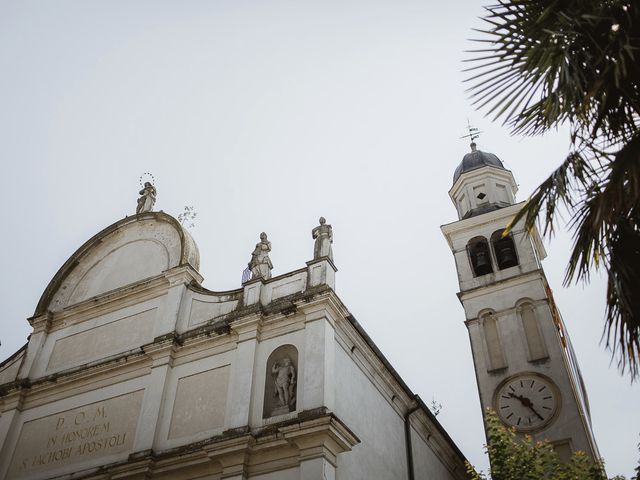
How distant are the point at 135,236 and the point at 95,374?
4661 mm

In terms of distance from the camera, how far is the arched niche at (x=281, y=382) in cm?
1268

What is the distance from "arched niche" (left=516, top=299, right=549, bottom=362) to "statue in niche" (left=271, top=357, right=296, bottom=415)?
10180 mm

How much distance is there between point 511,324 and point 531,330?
0.67 meters

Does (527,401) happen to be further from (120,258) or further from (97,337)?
(120,258)

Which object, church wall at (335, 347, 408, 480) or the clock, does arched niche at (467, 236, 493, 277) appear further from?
church wall at (335, 347, 408, 480)

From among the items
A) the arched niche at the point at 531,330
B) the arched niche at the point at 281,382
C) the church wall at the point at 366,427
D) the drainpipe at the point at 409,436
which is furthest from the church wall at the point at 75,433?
the arched niche at the point at 531,330

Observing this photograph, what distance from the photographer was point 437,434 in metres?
19.4

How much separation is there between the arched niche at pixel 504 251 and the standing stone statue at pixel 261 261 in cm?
1102

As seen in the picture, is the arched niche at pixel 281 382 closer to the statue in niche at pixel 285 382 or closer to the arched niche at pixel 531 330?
the statue in niche at pixel 285 382

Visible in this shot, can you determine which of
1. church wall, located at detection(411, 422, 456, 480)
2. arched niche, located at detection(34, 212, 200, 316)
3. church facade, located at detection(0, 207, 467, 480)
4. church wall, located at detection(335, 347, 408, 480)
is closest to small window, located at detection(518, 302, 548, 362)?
church facade, located at detection(0, 207, 467, 480)

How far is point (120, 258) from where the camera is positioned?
1878cm

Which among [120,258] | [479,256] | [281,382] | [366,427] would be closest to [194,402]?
[281,382]

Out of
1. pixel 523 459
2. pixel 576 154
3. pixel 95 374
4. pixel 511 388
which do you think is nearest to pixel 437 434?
pixel 511 388

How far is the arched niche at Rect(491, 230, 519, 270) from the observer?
23406 millimetres
